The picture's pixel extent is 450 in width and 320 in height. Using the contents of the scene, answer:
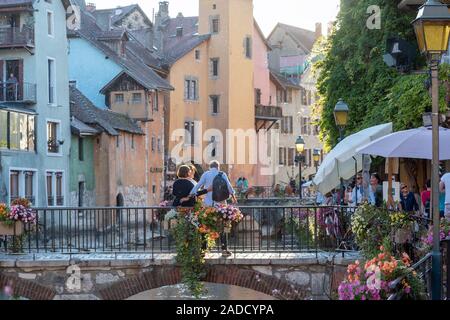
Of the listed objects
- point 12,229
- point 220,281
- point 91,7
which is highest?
point 91,7

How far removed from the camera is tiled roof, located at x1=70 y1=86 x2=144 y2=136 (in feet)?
187

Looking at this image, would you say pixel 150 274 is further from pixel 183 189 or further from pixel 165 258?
pixel 183 189

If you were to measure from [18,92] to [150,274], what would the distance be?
32.9 m

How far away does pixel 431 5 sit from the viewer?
1309cm

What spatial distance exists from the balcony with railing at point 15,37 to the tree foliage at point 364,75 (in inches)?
589

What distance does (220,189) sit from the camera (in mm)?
20047

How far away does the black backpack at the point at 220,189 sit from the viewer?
20.0m

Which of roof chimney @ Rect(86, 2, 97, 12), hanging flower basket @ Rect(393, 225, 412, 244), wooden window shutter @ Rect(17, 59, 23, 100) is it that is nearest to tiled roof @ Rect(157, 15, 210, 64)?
roof chimney @ Rect(86, 2, 97, 12)

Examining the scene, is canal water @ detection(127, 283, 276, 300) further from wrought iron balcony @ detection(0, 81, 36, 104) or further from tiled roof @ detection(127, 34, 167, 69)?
tiled roof @ detection(127, 34, 167, 69)

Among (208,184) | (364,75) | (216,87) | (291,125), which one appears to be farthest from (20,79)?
(291,125)

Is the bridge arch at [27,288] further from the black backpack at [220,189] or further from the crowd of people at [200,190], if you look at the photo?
the black backpack at [220,189]

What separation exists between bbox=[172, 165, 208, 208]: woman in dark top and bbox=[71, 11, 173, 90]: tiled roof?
43.4 metres

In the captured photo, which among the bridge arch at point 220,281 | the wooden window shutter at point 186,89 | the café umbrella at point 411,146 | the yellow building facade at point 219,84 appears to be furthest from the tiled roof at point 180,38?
the café umbrella at point 411,146

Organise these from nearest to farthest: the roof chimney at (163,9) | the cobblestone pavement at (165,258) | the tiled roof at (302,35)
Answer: the cobblestone pavement at (165,258)
the roof chimney at (163,9)
the tiled roof at (302,35)
